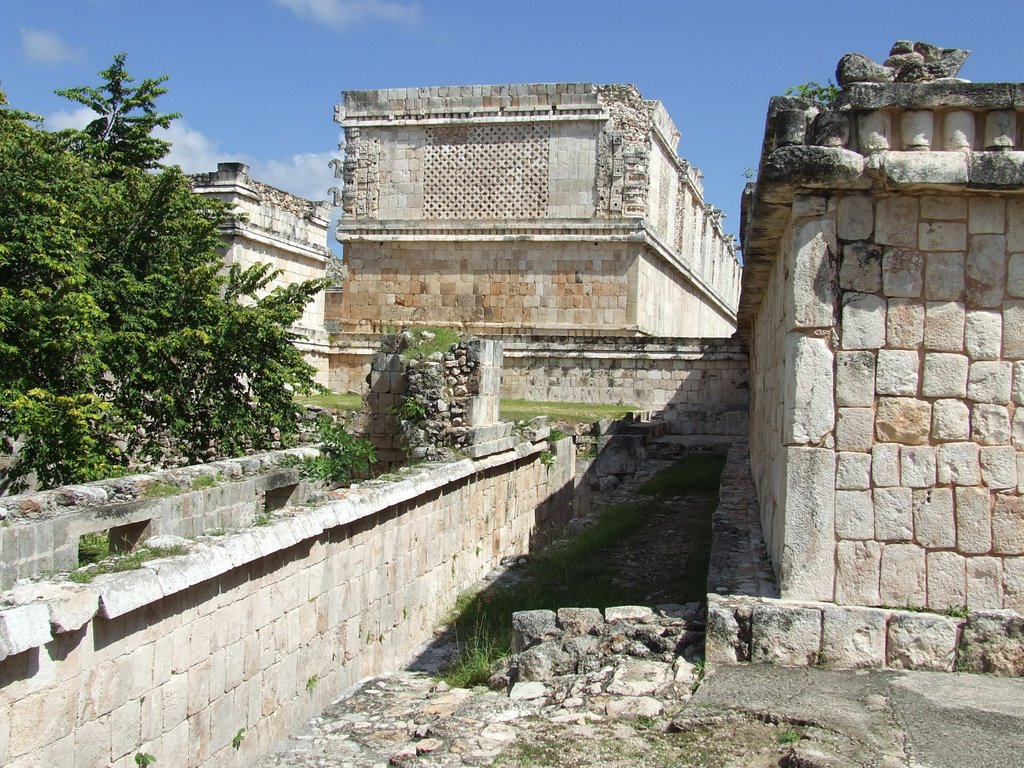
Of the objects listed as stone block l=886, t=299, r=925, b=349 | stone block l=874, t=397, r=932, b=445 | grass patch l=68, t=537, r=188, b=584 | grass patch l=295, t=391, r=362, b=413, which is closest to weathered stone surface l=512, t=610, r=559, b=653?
grass patch l=68, t=537, r=188, b=584

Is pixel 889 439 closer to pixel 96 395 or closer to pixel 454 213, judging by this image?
pixel 96 395

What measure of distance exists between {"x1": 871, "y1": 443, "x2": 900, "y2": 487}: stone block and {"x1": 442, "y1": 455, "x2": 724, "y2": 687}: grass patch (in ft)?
8.81

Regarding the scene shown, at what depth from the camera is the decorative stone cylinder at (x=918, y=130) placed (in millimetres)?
5676

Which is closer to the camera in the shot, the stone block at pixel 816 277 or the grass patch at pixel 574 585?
the stone block at pixel 816 277

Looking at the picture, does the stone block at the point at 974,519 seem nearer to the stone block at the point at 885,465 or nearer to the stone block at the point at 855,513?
the stone block at the point at 885,465

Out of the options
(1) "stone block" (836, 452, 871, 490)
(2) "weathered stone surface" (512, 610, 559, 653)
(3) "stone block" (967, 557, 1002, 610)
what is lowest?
(2) "weathered stone surface" (512, 610, 559, 653)

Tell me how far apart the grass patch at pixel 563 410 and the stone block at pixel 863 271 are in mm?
→ 10542

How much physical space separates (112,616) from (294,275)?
1790cm

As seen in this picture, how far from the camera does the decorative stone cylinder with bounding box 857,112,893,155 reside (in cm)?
568

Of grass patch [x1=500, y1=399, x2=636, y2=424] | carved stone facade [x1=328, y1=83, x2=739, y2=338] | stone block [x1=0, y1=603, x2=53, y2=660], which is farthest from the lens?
carved stone facade [x1=328, y1=83, x2=739, y2=338]

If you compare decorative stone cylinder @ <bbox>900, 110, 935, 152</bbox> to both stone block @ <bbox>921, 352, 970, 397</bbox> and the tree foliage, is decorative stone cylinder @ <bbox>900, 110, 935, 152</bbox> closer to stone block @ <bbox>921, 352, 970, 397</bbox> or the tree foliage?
stone block @ <bbox>921, 352, 970, 397</bbox>

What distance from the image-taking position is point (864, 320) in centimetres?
570

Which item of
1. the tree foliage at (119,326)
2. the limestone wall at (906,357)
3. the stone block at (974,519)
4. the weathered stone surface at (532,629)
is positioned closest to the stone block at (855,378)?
the limestone wall at (906,357)

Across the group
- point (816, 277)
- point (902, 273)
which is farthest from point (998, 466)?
point (816, 277)
